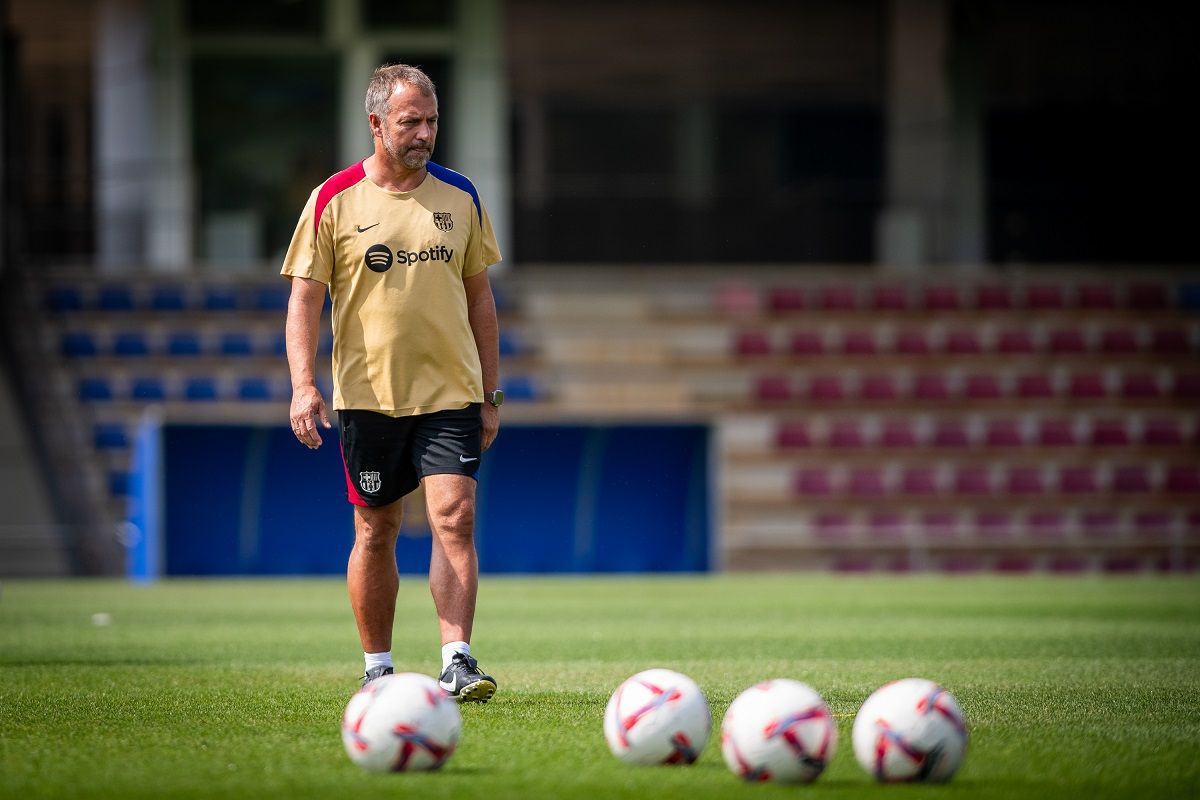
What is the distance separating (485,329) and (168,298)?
15.5m

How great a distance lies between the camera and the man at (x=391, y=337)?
5.71m

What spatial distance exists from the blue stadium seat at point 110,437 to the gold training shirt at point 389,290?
13.8 m

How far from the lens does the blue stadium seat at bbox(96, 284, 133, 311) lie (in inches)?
810

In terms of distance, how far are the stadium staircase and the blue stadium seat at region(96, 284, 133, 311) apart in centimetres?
2

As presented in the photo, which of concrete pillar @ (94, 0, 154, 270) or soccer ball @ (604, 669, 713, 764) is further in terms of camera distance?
concrete pillar @ (94, 0, 154, 270)

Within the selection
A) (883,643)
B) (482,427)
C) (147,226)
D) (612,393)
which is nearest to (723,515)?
(612,393)

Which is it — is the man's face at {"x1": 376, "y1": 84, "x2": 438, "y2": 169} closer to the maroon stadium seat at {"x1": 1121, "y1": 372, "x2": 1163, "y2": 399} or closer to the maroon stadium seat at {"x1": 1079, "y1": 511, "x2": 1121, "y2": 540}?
the maroon stadium seat at {"x1": 1079, "y1": 511, "x2": 1121, "y2": 540}

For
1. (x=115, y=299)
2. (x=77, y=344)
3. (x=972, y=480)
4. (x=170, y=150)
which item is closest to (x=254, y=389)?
(x=77, y=344)

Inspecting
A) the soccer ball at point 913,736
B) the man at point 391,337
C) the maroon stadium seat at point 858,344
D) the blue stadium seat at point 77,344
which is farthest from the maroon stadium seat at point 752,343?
the soccer ball at point 913,736

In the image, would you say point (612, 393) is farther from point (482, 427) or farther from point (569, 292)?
point (482, 427)

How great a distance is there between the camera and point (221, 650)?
8.10 m

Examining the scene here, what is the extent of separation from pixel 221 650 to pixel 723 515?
10860 mm

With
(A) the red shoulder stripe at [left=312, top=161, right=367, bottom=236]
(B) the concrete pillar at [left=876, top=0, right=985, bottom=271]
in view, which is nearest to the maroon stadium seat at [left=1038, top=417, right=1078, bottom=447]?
(B) the concrete pillar at [left=876, top=0, right=985, bottom=271]

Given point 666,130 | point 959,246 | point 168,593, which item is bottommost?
point 168,593
